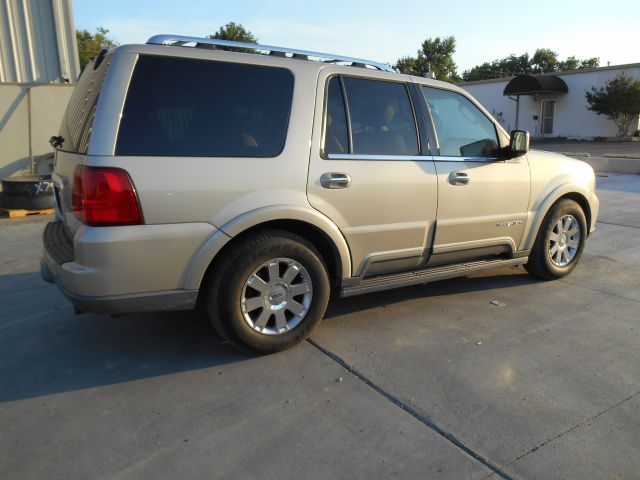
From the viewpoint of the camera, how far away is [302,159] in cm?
338

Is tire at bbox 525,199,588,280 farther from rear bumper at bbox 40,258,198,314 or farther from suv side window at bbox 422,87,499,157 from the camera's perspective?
rear bumper at bbox 40,258,198,314

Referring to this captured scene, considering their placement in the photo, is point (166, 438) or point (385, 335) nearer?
point (166, 438)

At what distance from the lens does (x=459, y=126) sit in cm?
428

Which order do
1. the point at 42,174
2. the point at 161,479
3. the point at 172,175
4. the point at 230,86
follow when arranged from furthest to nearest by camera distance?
the point at 42,174
the point at 230,86
the point at 172,175
the point at 161,479

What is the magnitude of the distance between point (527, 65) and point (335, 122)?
71656 millimetres

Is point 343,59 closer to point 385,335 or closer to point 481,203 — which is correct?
point 481,203

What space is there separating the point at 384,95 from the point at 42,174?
8.48 meters

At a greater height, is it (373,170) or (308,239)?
(373,170)

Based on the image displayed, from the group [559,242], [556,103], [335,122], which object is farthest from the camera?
[556,103]

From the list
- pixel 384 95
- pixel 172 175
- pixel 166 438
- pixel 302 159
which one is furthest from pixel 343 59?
pixel 166 438

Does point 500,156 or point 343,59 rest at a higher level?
point 343,59

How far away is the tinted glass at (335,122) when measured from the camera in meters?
3.54

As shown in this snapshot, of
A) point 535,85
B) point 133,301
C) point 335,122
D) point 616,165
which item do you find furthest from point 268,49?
point 535,85

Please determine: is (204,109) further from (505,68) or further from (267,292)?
(505,68)
